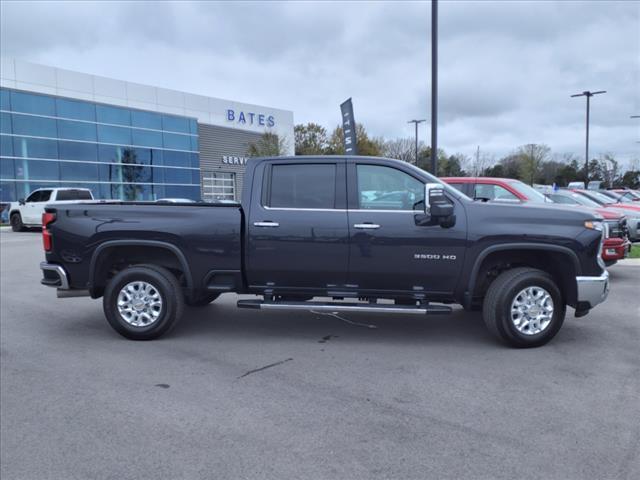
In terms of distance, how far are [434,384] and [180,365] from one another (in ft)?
7.80

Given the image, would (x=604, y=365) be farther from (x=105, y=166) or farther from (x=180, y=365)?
(x=105, y=166)

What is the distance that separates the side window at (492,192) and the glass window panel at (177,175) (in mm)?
30426

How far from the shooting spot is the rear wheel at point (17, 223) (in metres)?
23.8

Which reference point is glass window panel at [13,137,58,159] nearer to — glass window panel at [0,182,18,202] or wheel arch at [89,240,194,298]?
glass window panel at [0,182,18,202]

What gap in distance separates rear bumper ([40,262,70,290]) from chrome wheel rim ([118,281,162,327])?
0.69 meters

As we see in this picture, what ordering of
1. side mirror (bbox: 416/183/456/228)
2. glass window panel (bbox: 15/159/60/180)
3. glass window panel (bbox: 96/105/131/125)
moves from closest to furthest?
side mirror (bbox: 416/183/456/228) < glass window panel (bbox: 15/159/60/180) < glass window panel (bbox: 96/105/131/125)

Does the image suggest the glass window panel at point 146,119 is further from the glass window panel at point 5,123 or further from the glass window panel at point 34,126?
the glass window panel at point 5,123

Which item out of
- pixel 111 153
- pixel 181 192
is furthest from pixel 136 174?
pixel 181 192

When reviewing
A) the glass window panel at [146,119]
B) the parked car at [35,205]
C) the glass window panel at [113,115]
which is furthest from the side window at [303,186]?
the glass window panel at [146,119]

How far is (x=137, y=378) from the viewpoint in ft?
15.5

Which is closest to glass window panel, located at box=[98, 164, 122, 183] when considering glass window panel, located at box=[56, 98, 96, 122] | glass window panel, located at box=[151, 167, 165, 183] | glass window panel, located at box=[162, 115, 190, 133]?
glass window panel, located at box=[151, 167, 165, 183]

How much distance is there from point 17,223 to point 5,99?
8210 mm

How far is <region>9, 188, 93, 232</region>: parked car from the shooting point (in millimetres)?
22500

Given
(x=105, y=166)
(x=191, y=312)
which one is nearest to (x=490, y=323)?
(x=191, y=312)
